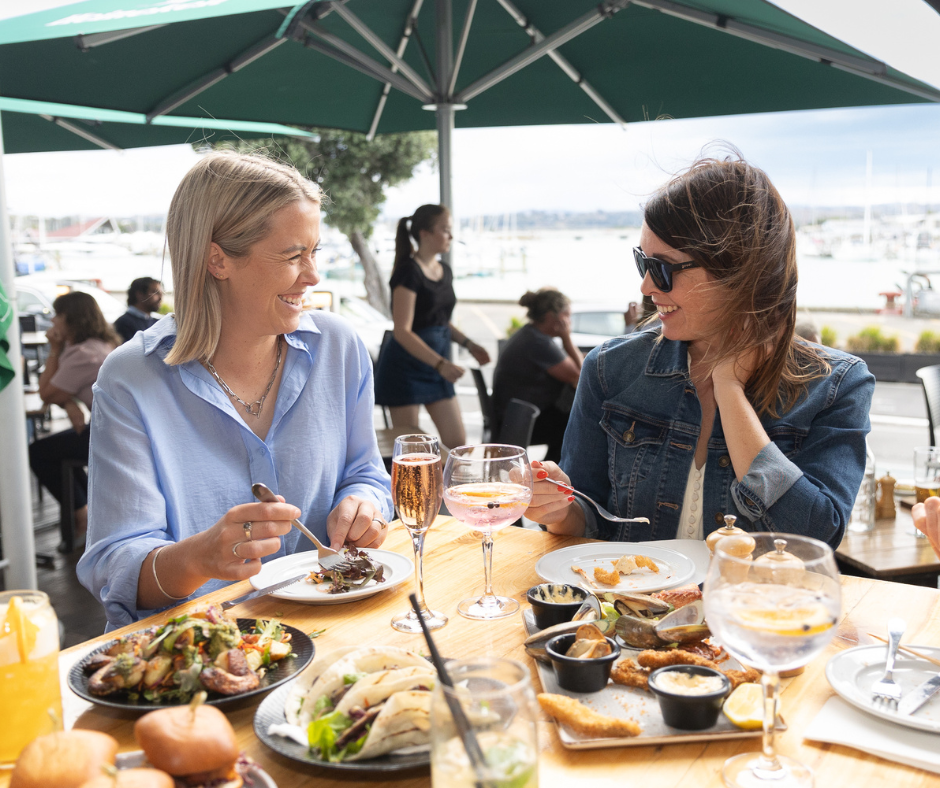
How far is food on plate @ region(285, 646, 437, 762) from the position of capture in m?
0.89

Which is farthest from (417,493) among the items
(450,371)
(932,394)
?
(932,394)

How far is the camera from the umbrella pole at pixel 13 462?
318 centimetres

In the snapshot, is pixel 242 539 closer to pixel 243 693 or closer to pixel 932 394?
pixel 243 693

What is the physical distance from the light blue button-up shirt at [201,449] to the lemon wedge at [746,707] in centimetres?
103

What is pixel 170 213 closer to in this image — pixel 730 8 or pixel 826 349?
pixel 826 349

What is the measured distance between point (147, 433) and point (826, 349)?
1.54 meters

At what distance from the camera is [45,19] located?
4.02 m

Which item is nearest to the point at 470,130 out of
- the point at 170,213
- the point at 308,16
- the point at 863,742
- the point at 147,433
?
the point at 308,16

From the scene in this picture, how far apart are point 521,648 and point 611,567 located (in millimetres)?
361

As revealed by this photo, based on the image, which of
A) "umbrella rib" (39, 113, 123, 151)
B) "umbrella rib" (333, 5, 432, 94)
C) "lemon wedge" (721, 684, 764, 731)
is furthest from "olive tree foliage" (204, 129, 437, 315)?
"lemon wedge" (721, 684, 764, 731)

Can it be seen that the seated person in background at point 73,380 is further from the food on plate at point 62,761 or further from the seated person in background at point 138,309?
the food on plate at point 62,761

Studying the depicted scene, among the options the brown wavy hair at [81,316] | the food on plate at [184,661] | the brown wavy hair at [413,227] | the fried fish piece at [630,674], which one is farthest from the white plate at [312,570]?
the brown wavy hair at [81,316]

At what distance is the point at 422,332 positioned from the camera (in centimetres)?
477

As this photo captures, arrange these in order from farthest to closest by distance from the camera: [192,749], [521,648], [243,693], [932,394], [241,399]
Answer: [932,394]
[241,399]
[521,648]
[243,693]
[192,749]
